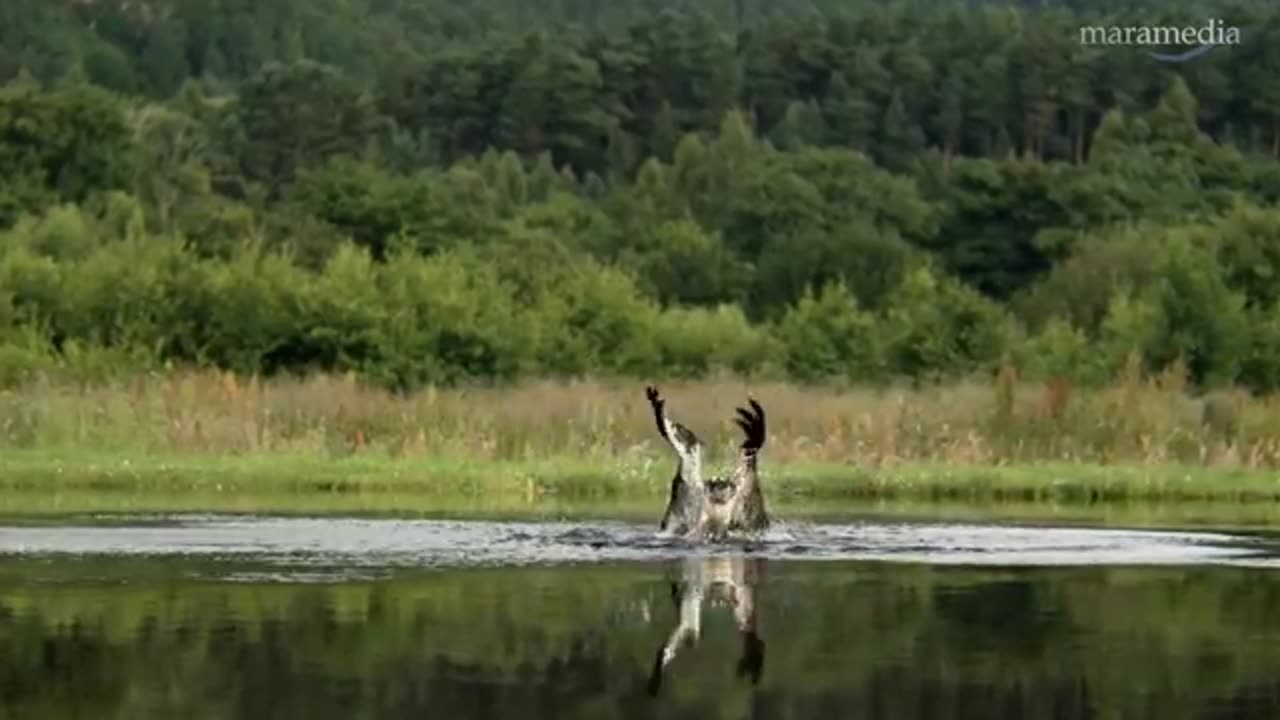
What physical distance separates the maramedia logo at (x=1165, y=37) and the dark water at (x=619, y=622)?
132m

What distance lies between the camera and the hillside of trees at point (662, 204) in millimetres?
52938

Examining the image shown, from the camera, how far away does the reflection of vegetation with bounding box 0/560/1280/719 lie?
16812mm

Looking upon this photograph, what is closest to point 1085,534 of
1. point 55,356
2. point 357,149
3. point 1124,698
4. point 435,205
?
point 1124,698

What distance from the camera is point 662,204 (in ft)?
415

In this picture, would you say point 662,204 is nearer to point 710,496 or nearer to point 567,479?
point 567,479

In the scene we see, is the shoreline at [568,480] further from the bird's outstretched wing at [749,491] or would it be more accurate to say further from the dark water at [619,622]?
the bird's outstretched wing at [749,491]

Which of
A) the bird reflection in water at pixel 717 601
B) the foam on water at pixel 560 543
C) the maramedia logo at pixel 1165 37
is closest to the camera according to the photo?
the bird reflection in water at pixel 717 601

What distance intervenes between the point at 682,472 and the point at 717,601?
14.7 feet

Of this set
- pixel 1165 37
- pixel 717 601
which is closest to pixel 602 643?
pixel 717 601

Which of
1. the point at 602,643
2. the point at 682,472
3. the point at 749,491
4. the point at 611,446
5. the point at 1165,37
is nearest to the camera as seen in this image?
the point at 602,643

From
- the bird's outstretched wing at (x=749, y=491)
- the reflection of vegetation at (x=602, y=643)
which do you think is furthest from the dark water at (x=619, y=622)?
the bird's outstretched wing at (x=749, y=491)

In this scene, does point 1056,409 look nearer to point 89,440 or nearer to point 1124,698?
point 89,440

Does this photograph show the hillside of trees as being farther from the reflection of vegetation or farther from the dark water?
the reflection of vegetation

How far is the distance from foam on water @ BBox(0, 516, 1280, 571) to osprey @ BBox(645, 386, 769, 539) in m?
0.19
